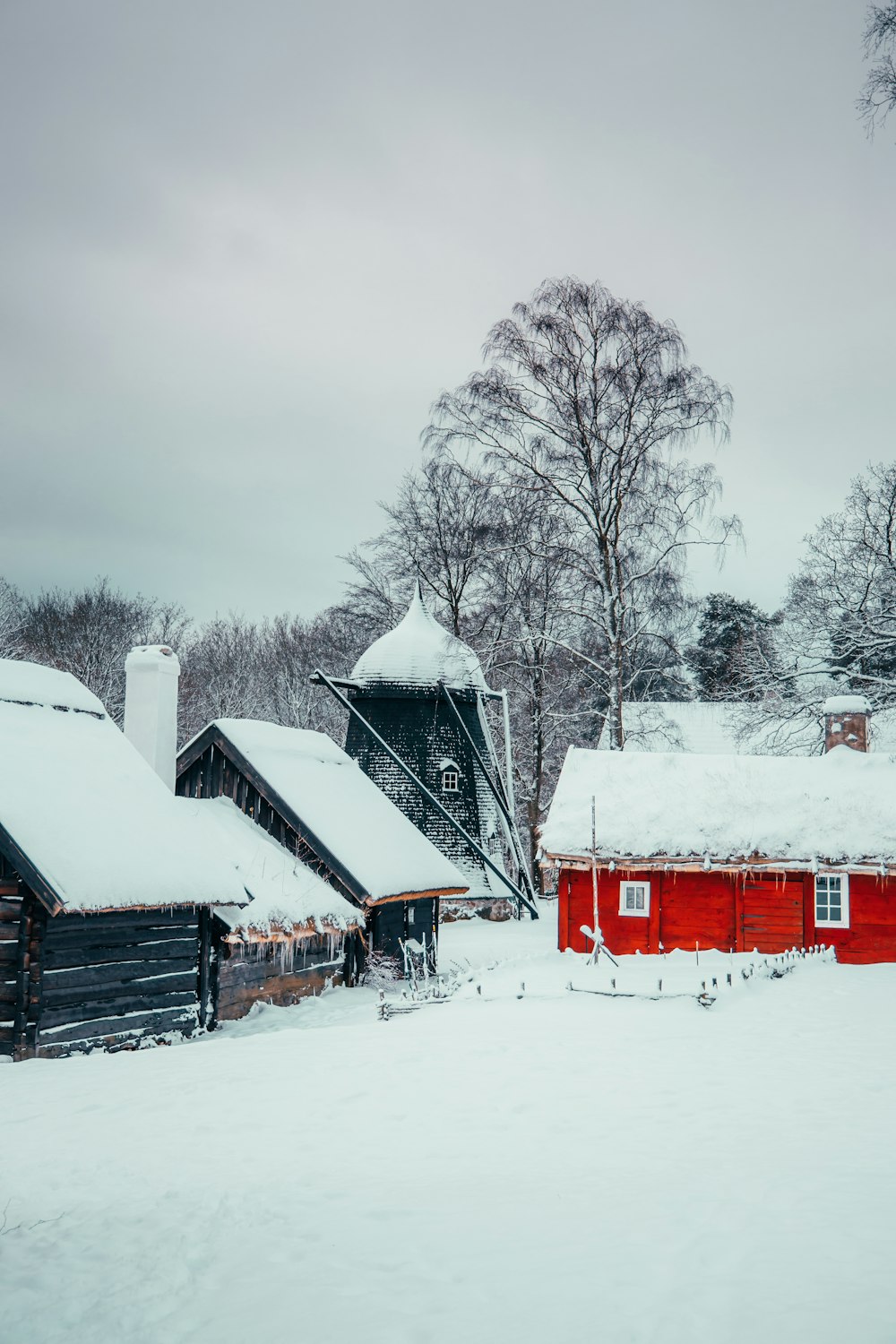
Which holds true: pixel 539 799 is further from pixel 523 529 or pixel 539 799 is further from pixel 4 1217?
pixel 4 1217

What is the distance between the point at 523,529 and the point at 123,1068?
54.9 feet

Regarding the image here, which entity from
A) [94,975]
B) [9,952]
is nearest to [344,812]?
[94,975]

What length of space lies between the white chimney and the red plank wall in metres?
8.82

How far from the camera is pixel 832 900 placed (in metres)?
20.2

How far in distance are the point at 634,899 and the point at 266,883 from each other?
27.9ft

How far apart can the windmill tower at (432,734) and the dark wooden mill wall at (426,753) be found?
0.02 metres

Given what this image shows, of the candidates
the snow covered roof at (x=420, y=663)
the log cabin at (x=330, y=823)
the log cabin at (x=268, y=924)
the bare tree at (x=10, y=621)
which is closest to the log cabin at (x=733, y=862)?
the log cabin at (x=330, y=823)

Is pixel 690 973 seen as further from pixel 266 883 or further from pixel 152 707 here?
pixel 152 707

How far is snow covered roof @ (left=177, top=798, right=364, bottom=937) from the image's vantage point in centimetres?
1497

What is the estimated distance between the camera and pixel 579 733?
4384cm

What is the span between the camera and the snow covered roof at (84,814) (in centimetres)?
1158

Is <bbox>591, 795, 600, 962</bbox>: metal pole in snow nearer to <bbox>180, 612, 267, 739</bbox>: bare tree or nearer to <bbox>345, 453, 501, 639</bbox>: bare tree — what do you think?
<bbox>345, 453, 501, 639</bbox>: bare tree

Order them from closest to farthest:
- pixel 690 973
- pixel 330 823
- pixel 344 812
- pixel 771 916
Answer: pixel 690 973 → pixel 330 823 → pixel 344 812 → pixel 771 916

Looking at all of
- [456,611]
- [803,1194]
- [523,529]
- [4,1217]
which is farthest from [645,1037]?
[456,611]
